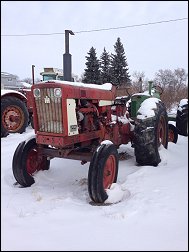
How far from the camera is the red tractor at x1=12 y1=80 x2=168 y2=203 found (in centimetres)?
411

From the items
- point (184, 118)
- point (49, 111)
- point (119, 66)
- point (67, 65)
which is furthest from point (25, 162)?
point (119, 66)

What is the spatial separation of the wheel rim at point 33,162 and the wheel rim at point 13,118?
74.5 inches

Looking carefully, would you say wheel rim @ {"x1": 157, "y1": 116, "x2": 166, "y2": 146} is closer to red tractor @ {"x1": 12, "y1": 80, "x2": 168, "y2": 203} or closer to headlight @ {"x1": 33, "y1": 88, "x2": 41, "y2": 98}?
red tractor @ {"x1": 12, "y1": 80, "x2": 168, "y2": 203}

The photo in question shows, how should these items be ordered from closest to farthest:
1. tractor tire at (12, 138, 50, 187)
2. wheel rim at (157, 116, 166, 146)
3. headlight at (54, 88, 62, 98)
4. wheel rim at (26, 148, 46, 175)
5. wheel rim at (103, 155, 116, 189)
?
1. headlight at (54, 88, 62, 98)
2. wheel rim at (103, 155, 116, 189)
3. tractor tire at (12, 138, 50, 187)
4. wheel rim at (26, 148, 46, 175)
5. wheel rim at (157, 116, 166, 146)

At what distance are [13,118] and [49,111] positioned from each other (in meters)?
2.79

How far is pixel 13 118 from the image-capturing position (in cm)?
681

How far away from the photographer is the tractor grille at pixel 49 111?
4152 mm

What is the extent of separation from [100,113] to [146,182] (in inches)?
51.6

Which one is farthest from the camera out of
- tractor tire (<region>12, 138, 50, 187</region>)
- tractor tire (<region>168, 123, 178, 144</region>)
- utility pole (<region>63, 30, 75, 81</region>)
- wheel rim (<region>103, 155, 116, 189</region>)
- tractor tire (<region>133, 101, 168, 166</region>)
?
tractor tire (<region>168, 123, 178, 144</region>)

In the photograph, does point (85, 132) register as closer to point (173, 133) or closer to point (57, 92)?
point (57, 92)

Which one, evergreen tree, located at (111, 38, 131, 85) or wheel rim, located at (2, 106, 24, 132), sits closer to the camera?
wheel rim, located at (2, 106, 24, 132)

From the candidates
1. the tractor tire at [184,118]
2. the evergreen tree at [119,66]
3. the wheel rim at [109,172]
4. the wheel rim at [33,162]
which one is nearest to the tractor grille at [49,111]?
the wheel rim at [33,162]

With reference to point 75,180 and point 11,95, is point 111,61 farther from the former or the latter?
point 75,180

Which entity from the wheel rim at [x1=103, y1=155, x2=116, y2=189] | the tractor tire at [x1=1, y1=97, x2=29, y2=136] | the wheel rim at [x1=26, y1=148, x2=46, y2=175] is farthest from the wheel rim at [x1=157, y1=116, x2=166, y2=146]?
the tractor tire at [x1=1, y1=97, x2=29, y2=136]
